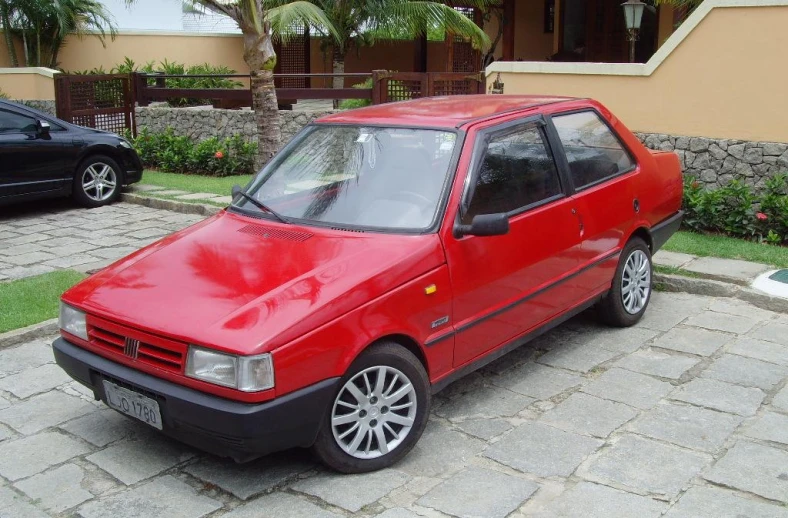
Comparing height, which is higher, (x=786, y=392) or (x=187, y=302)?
(x=187, y=302)

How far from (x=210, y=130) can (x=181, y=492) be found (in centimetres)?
1081

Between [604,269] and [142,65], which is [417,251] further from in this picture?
[142,65]

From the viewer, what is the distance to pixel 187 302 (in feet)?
13.3

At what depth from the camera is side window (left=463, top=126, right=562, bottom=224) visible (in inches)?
189

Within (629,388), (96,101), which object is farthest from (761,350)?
(96,101)

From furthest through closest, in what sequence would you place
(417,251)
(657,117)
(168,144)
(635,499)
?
(168,144), (657,117), (417,251), (635,499)

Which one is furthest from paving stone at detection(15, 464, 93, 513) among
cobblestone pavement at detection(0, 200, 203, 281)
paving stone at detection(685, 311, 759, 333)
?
paving stone at detection(685, 311, 759, 333)

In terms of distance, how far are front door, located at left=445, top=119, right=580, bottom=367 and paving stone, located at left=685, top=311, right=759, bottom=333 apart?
134 centimetres

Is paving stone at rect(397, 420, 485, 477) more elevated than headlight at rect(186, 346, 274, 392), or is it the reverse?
headlight at rect(186, 346, 274, 392)

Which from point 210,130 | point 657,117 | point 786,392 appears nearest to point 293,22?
point 210,130

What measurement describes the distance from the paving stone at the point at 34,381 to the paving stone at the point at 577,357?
10.1 ft

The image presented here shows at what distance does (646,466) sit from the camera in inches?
164

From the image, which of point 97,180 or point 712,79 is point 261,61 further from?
point 712,79

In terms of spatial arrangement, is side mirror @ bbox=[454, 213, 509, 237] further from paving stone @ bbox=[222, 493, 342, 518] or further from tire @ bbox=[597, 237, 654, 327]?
tire @ bbox=[597, 237, 654, 327]
